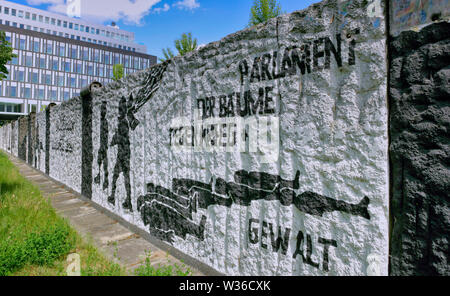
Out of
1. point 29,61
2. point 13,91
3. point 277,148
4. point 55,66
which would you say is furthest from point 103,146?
point 55,66

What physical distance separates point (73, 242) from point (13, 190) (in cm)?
398

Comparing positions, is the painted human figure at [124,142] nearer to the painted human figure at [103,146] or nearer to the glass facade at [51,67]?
the painted human figure at [103,146]

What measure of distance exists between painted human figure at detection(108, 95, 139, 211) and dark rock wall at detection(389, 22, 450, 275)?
354cm

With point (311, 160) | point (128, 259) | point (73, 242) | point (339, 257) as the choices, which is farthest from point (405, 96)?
point (73, 242)

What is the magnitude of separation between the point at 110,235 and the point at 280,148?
10.0ft

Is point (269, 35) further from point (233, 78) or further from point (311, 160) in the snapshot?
point (311, 160)

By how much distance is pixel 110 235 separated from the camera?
13.5 feet

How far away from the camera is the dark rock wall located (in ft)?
4.66

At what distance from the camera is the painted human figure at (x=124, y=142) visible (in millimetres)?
4453

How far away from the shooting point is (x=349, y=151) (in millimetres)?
1813

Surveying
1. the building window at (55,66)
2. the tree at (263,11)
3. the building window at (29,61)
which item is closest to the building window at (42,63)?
the building window at (29,61)

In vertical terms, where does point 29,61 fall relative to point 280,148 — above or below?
above

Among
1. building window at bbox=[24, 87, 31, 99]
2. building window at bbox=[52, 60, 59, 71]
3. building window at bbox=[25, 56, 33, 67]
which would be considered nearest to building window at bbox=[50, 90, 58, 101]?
building window at bbox=[24, 87, 31, 99]

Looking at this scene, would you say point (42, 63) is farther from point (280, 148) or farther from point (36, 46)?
point (280, 148)
